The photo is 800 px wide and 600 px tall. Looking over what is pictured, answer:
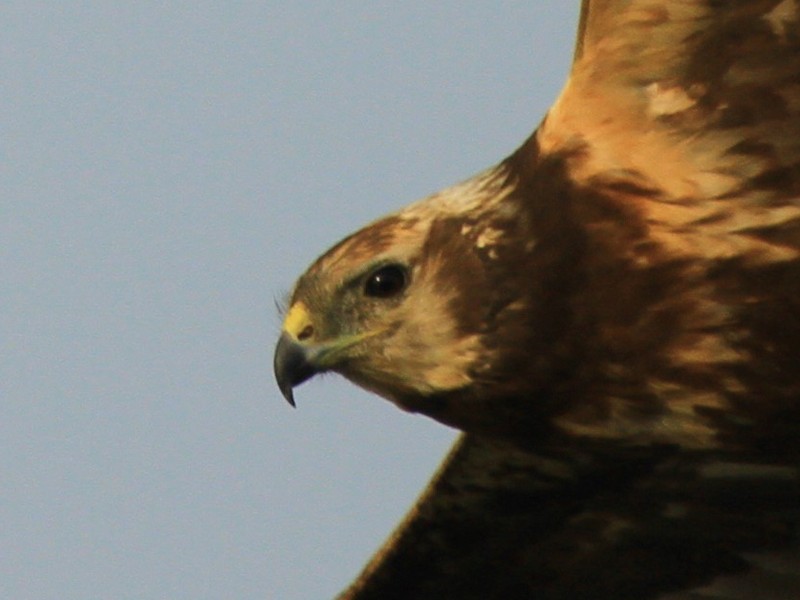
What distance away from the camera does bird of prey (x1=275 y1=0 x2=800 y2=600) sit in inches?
233

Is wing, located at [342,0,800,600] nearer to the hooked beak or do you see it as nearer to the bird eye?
the bird eye

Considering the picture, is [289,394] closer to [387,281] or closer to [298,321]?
[298,321]

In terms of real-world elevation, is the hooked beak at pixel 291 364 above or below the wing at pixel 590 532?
above

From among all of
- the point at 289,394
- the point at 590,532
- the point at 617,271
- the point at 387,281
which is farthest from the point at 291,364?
the point at 590,532

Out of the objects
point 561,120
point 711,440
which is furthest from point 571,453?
point 561,120

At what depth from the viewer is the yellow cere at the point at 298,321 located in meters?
6.26

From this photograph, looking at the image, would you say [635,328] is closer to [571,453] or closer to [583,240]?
[583,240]

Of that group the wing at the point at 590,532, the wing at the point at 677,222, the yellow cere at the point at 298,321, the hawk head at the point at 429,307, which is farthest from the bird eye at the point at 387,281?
the wing at the point at 590,532

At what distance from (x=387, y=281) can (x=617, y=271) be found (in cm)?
70

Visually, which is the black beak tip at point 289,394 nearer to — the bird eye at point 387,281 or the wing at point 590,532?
the bird eye at point 387,281

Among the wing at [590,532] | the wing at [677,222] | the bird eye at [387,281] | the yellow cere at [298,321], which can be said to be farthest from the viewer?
the wing at [590,532]

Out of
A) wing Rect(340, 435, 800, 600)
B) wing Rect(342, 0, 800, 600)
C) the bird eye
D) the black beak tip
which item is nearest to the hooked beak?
the black beak tip

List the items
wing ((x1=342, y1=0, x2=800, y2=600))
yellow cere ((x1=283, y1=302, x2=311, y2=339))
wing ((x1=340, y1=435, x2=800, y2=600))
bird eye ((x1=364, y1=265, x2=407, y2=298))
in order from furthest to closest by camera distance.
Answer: wing ((x1=340, y1=435, x2=800, y2=600)) < yellow cere ((x1=283, y1=302, x2=311, y2=339)) < bird eye ((x1=364, y1=265, x2=407, y2=298)) < wing ((x1=342, y1=0, x2=800, y2=600))

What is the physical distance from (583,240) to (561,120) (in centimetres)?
40
